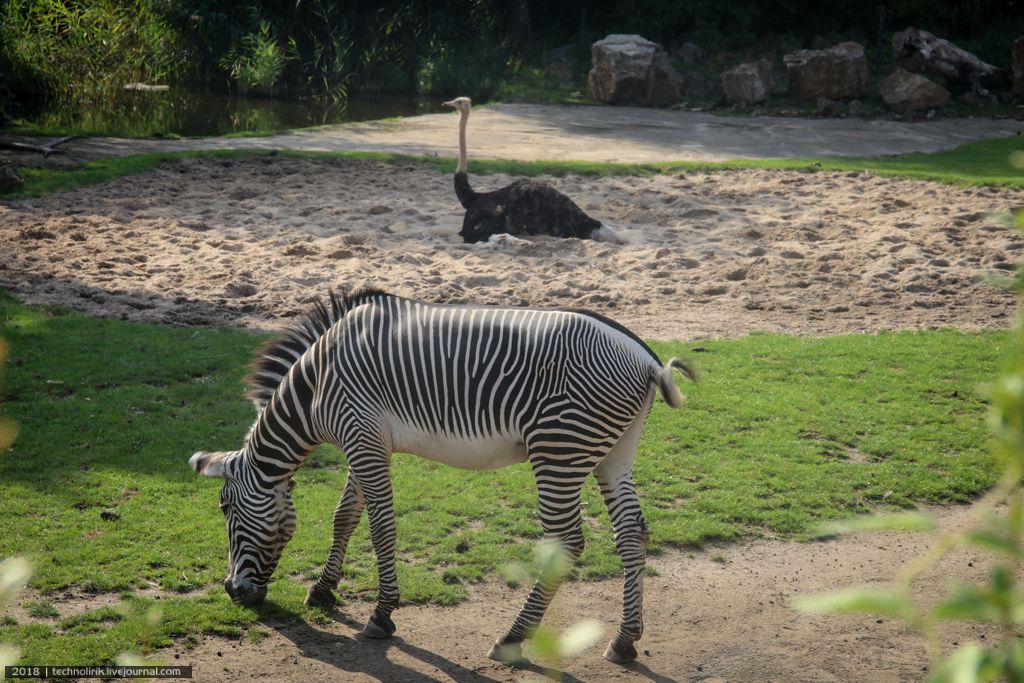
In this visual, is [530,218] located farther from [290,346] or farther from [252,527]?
[252,527]

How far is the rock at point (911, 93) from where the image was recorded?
998 inches

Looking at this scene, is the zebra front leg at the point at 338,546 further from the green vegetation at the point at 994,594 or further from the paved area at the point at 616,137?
the paved area at the point at 616,137

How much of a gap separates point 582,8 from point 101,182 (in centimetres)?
2270

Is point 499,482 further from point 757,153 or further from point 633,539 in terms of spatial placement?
point 757,153

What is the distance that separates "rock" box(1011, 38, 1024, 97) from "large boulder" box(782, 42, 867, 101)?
372 cm

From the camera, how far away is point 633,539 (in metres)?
5.61

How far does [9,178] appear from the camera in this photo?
1488 centimetres

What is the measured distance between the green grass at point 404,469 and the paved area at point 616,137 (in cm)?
984

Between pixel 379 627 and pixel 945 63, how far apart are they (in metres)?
26.2

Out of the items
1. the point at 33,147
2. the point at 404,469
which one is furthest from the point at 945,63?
the point at 404,469

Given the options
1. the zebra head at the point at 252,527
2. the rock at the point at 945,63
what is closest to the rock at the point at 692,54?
the rock at the point at 945,63

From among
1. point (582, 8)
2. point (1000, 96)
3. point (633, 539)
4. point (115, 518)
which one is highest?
point (582, 8)

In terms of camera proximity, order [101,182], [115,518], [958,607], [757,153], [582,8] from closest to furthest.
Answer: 1. [958,607]
2. [115,518]
3. [101,182]
4. [757,153]
5. [582,8]

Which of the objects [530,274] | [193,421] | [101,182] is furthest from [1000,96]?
[193,421]
